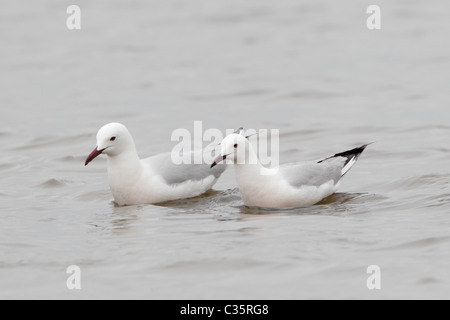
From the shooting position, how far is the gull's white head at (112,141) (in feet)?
36.8

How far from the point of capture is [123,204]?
37.8 ft

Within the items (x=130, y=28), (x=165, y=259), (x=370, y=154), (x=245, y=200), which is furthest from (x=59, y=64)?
(x=165, y=259)

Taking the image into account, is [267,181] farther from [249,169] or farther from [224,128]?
[224,128]

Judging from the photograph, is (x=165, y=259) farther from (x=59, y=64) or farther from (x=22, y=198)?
(x=59, y=64)

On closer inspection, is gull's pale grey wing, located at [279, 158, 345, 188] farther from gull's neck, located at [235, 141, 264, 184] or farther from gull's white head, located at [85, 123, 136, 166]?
gull's white head, located at [85, 123, 136, 166]

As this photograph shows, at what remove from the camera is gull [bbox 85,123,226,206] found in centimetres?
1130

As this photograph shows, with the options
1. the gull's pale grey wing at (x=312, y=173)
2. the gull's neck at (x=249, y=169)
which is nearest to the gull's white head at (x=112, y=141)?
the gull's neck at (x=249, y=169)

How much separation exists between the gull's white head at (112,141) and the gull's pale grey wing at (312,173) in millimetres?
1818

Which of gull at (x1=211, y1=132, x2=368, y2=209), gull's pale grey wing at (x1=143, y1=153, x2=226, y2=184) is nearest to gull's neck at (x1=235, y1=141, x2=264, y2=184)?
gull at (x1=211, y1=132, x2=368, y2=209)

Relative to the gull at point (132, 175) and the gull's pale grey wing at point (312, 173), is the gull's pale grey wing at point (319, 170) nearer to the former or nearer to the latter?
the gull's pale grey wing at point (312, 173)

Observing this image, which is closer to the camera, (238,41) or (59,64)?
(59,64)

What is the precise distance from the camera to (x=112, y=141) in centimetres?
1130

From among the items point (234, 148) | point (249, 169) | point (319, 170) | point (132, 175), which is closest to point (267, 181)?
point (249, 169)

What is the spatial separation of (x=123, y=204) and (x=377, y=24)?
1370 centimetres
